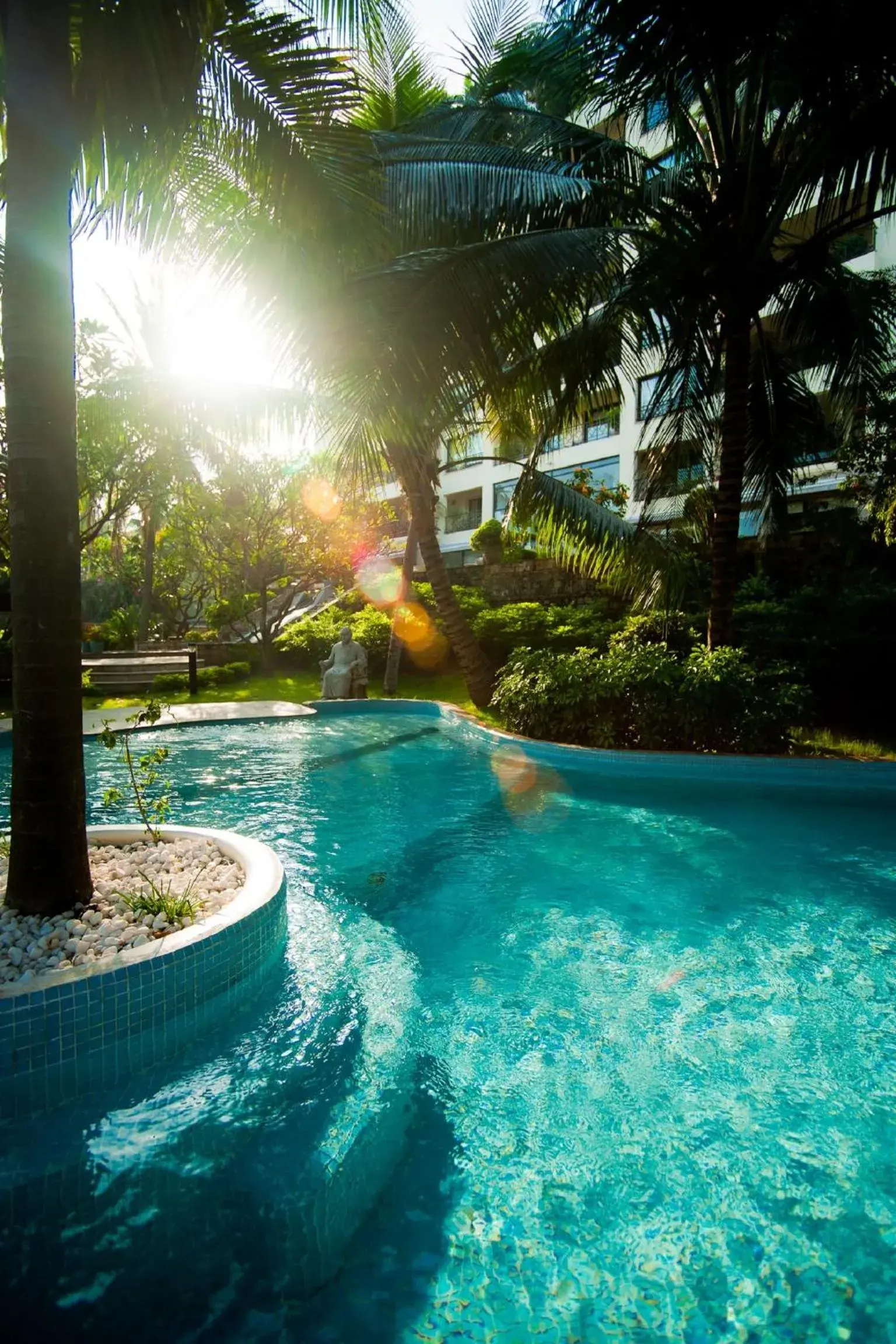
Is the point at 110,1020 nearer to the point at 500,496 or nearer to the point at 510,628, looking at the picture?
the point at 510,628

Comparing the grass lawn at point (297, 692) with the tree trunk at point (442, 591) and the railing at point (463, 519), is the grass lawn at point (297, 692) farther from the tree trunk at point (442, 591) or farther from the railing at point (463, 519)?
the railing at point (463, 519)

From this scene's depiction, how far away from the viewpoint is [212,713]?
42.6 ft

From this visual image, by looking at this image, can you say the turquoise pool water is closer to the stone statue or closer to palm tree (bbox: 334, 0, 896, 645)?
palm tree (bbox: 334, 0, 896, 645)

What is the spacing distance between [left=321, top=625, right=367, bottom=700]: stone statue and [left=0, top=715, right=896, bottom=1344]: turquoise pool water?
30.5 ft

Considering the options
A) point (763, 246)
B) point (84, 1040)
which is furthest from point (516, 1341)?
point (763, 246)

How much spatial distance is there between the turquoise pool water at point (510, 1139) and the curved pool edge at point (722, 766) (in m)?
3.27

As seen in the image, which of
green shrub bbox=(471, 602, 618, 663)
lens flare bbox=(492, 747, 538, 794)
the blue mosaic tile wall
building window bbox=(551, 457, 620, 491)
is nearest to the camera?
the blue mosaic tile wall

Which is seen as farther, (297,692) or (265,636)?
(265,636)

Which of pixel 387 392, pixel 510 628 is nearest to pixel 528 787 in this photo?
pixel 387 392

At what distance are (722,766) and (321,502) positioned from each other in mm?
14507

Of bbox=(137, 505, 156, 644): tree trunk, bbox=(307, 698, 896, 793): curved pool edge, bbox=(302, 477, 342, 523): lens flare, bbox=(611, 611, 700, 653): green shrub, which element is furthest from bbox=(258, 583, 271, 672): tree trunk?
bbox=(307, 698, 896, 793): curved pool edge

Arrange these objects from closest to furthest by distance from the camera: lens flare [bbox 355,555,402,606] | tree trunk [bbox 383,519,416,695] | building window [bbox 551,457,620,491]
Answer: tree trunk [bbox 383,519,416,695] → lens flare [bbox 355,555,402,606] → building window [bbox 551,457,620,491]

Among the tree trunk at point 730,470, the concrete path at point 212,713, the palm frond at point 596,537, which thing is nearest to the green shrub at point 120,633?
the concrete path at point 212,713

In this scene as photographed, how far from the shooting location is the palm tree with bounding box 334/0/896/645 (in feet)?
24.5
